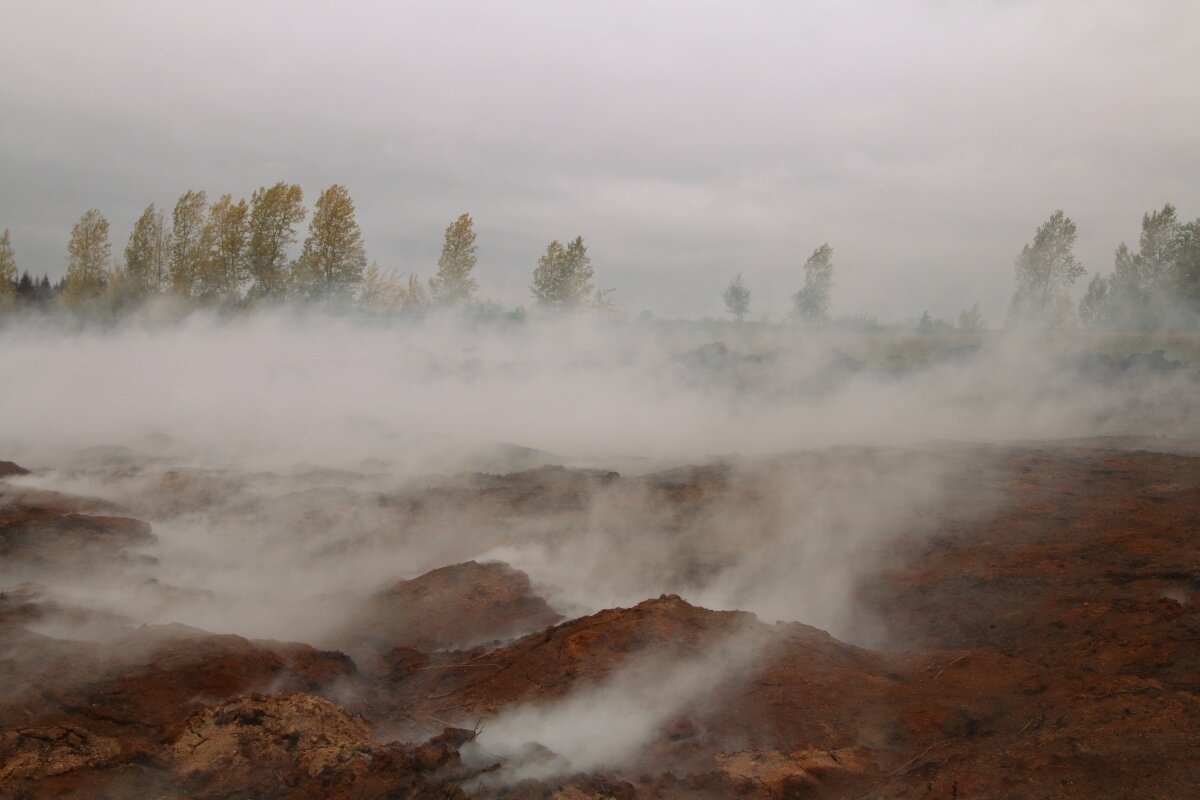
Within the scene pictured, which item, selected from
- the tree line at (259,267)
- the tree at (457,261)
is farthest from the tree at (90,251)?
the tree at (457,261)

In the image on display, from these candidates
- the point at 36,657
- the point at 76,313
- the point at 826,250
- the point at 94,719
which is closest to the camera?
the point at 94,719

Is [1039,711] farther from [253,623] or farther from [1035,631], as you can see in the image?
[253,623]

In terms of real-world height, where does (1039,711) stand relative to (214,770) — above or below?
above

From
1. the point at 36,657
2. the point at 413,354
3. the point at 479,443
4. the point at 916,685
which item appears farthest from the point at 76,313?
the point at 916,685

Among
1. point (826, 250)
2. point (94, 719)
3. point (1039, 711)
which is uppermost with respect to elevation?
point (826, 250)

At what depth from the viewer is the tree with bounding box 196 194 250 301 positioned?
1401 inches

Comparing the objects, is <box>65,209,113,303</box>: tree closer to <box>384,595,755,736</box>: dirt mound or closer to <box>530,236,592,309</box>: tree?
<box>530,236,592,309</box>: tree

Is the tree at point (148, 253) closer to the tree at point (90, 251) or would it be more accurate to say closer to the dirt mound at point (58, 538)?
the tree at point (90, 251)

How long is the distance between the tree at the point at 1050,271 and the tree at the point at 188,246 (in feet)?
125

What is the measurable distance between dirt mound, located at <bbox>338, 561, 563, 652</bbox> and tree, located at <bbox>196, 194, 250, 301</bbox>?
98.0ft

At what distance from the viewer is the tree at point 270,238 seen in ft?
114

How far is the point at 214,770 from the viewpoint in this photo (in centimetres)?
480

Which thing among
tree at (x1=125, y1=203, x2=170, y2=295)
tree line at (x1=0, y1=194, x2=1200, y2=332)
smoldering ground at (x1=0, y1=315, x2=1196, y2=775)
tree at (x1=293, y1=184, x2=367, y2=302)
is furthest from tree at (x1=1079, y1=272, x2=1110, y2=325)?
tree at (x1=125, y1=203, x2=170, y2=295)

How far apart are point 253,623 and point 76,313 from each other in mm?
35886
